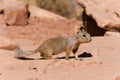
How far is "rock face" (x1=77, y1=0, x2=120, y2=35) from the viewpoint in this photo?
14023 millimetres

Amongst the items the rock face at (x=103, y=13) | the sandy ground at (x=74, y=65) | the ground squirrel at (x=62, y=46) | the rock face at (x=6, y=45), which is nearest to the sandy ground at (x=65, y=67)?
the sandy ground at (x=74, y=65)

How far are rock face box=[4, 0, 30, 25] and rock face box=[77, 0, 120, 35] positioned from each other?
3.24 m

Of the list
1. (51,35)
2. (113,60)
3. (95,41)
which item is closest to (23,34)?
(51,35)

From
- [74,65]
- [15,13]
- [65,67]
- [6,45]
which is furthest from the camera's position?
[15,13]

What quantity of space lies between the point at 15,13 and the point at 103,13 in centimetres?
421

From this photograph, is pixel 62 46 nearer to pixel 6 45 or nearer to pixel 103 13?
pixel 6 45

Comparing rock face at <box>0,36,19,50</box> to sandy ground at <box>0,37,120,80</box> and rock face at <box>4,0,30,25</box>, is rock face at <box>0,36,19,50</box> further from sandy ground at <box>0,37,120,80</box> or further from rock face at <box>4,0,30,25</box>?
rock face at <box>4,0,30,25</box>

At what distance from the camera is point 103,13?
47.1 ft

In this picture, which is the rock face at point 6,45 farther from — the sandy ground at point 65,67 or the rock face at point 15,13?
the rock face at point 15,13

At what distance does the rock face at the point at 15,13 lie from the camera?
1742cm

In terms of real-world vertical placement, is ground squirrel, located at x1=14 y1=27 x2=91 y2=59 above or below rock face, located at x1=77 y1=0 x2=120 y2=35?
below

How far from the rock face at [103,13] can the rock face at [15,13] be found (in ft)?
10.6

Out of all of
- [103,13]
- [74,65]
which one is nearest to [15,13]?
[103,13]

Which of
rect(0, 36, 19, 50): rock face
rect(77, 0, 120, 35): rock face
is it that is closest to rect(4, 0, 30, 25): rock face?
rect(77, 0, 120, 35): rock face
